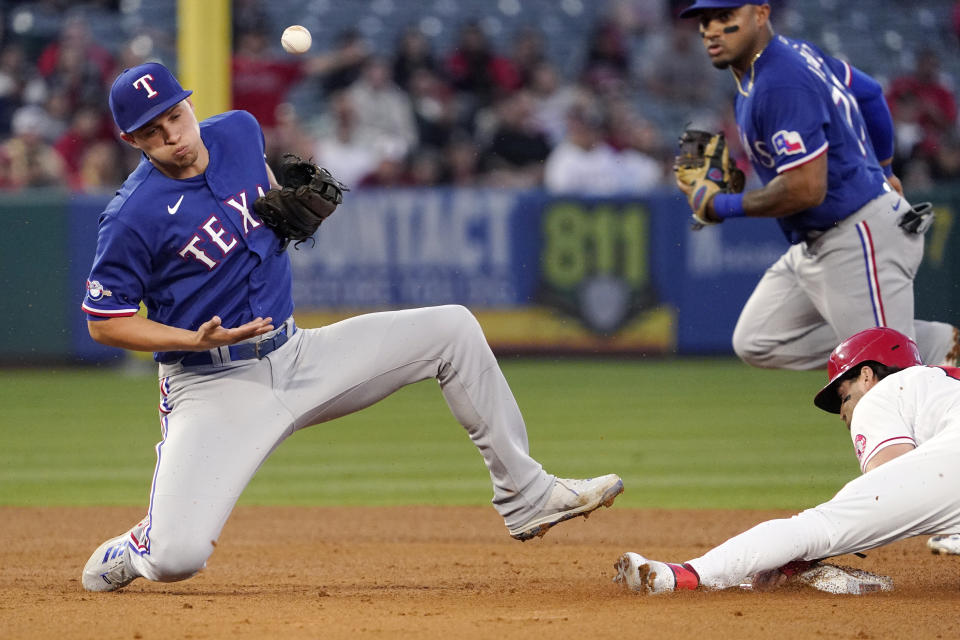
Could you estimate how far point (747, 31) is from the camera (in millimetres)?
5605

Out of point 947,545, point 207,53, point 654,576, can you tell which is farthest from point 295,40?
point 207,53

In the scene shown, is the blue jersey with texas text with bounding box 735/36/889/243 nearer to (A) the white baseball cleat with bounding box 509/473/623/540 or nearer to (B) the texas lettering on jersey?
(A) the white baseball cleat with bounding box 509/473/623/540

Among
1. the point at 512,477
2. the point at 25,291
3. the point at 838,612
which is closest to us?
the point at 838,612

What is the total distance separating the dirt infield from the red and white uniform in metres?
0.16

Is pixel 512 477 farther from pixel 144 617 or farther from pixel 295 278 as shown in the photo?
pixel 295 278

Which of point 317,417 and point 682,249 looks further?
point 682,249

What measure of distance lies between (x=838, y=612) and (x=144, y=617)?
2.21m

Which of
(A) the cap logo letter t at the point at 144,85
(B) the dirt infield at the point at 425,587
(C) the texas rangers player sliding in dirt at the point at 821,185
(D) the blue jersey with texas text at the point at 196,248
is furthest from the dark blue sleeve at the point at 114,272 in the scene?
(C) the texas rangers player sliding in dirt at the point at 821,185

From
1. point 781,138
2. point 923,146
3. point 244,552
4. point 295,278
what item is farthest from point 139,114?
point 923,146

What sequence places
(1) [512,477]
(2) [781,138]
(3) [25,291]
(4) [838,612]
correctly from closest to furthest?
(4) [838,612], (1) [512,477], (2) [781,138], (3) [25,291]

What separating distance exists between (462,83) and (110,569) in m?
11.1

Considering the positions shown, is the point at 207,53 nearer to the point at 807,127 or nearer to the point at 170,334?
the point at 807,127

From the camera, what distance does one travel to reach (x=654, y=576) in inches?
173

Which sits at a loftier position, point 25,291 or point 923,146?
point 923,146
